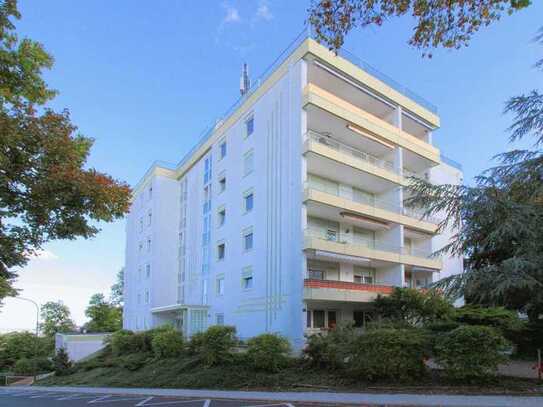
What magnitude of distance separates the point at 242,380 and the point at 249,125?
18577mm

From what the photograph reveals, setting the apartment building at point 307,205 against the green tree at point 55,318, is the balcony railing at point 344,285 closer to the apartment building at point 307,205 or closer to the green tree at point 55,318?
the apartment building at point 307,205

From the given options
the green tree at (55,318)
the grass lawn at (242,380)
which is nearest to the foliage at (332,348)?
the grass lawn at (242,380)

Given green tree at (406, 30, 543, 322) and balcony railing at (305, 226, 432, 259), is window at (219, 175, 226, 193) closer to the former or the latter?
balcony railing at (305, 226, 432, 259)


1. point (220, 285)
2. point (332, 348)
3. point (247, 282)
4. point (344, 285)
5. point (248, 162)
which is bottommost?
point (332, 348)

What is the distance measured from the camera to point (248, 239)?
27984mm

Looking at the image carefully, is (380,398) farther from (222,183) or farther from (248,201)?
(222,183)

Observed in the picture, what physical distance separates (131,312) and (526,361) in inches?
1445

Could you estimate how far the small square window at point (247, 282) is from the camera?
26953 millimetres

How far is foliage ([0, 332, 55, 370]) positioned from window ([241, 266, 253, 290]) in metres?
23.6

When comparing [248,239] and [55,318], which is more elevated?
[248,239]

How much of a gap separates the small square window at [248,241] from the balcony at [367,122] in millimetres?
8708

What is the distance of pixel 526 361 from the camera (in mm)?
15711

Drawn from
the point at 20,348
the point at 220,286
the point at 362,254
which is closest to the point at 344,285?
the point at 362,254

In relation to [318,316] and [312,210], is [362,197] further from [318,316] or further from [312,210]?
[318,316]
